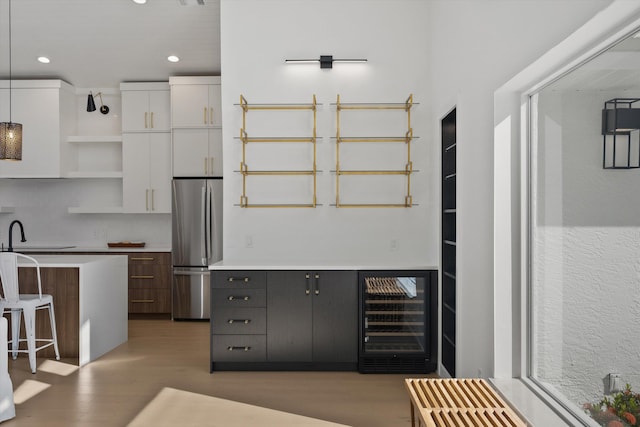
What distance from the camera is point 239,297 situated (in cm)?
397

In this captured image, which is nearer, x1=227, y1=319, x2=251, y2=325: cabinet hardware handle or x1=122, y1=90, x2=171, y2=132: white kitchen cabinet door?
x1=227, y1=319, x2=251, y2=325: cabinet hardware handle

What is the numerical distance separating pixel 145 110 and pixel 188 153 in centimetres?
86

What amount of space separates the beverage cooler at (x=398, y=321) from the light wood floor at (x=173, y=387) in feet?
0.51

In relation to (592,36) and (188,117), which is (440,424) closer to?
(592,36)

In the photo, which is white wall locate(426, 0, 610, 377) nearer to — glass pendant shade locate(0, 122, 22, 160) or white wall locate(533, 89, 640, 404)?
white wall locate(533, 89, 640, 404)

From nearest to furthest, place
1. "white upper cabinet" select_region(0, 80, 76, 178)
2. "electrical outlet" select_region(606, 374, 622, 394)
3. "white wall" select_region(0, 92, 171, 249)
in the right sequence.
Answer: "electrical outlet" select_region(606, 374, 622, 394), "white upper cabinet" select_region(0, 80, 76, 178), "white wall" select_region(0, 92, 171, 249)

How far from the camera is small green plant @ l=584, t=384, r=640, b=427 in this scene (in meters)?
1.76

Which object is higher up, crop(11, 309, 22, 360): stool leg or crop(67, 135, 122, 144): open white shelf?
crop(67, 135, 122, 144): open white shelf

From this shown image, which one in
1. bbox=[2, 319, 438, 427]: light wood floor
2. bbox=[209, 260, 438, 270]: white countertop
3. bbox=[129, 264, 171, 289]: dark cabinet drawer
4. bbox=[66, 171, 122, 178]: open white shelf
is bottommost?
bbox=[2, 319, 438, 427]: light wood floor

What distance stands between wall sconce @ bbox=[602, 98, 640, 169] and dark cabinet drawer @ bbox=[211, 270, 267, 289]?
268 cm

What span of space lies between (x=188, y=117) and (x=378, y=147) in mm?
2711

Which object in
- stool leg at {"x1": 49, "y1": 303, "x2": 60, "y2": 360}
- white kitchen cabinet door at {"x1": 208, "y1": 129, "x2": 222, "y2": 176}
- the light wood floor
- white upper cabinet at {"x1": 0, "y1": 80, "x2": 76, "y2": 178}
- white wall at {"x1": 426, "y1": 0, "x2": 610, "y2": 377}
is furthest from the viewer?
white upper cabinet at {"x1": 0, "y1": 80, "x2": 76, "y2": 178}

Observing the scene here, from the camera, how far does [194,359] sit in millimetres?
4320

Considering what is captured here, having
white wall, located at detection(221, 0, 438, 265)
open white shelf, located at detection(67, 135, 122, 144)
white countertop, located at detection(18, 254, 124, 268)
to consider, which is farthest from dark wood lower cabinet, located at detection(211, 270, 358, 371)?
open white shelf, located at detection(67, 135, 122, 144)
